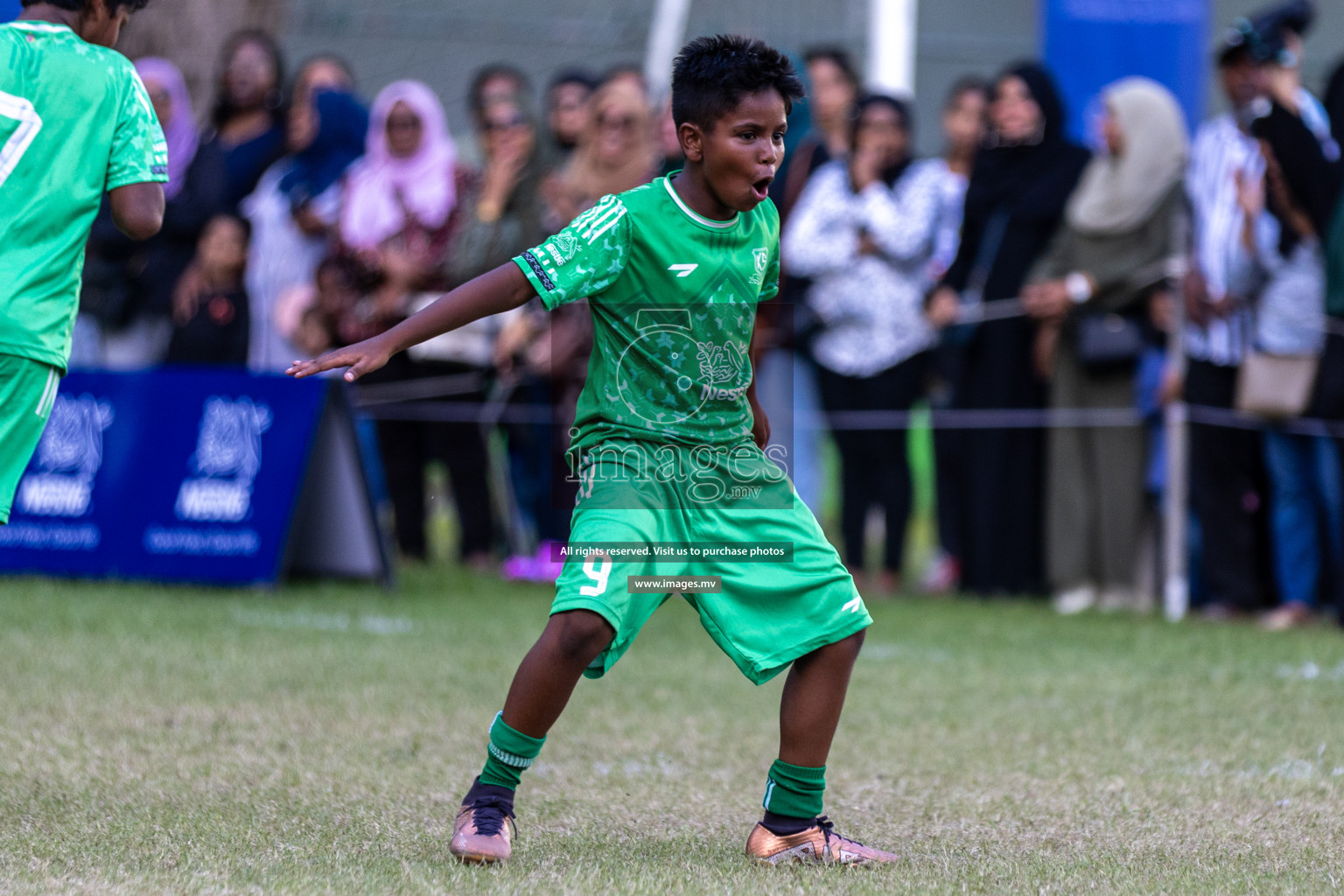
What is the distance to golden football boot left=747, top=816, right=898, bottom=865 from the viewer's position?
150 inches

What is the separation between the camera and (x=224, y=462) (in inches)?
349

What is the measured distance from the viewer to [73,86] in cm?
402

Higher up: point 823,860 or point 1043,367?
point 1043,367

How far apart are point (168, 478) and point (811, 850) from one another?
584cm

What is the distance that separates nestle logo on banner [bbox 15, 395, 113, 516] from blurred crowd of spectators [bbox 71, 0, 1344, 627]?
1023 millimetres

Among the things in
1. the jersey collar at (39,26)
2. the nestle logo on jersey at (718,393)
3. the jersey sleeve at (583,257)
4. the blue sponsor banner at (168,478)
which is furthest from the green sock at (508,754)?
the blue sponsor banner at (168,478)

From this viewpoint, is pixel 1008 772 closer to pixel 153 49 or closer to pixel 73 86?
pixel 73 86

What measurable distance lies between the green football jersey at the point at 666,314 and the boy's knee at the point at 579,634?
429mm

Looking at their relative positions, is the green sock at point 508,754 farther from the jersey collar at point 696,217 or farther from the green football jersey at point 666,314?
the jersey collar at point 696,217

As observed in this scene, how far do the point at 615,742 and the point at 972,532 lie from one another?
4513 millimetres

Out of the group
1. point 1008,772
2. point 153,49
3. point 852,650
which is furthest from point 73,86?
point 153,49

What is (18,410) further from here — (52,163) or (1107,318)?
(1107,318)

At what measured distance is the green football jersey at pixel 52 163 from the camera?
3.96 metres

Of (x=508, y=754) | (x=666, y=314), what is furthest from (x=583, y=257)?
(x=508, y=754)
